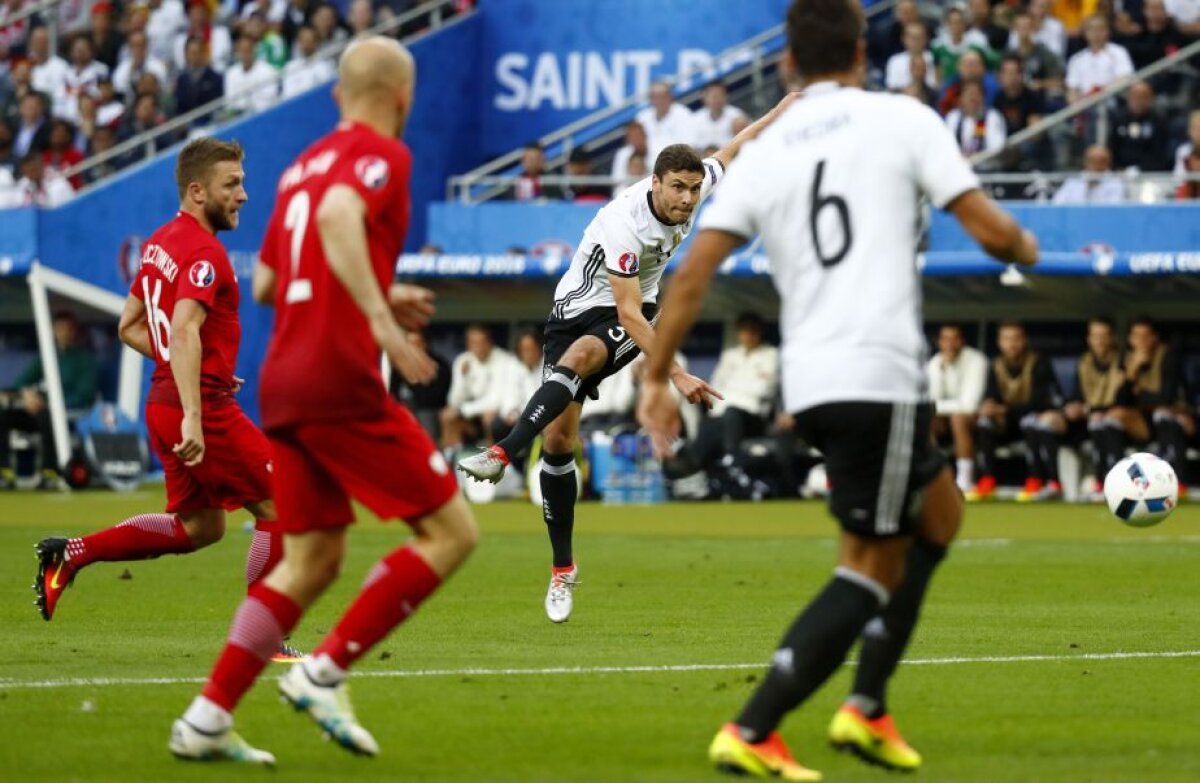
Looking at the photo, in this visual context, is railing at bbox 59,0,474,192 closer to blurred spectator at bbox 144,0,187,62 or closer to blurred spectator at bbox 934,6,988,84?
blurred spectator at bbox 144,0,187,62

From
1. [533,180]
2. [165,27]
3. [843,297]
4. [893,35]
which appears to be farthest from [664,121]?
[843,297]

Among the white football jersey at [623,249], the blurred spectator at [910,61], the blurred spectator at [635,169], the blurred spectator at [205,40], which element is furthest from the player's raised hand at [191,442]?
the blurred spectator at [205,40]

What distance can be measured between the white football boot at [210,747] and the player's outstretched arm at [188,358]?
2741mm

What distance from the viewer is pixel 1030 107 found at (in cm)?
2322

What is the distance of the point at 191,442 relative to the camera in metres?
8.89

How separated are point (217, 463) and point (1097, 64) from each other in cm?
1637

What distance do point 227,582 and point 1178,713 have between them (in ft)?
23.2

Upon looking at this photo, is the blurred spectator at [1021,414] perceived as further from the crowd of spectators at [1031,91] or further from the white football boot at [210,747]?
the white football boot at [210,747]

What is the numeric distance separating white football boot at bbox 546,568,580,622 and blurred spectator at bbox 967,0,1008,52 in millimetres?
14832

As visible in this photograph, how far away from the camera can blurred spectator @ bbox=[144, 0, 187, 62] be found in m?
29.4

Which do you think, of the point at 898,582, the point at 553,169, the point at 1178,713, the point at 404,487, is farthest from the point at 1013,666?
the point at 553,169

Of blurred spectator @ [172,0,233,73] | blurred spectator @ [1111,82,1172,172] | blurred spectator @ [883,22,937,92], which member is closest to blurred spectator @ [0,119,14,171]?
blurred spectator @ [172,0,233,73]

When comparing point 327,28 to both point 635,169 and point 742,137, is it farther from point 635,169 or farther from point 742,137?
point 742,137

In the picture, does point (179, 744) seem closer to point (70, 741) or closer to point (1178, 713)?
point (70, 741)
